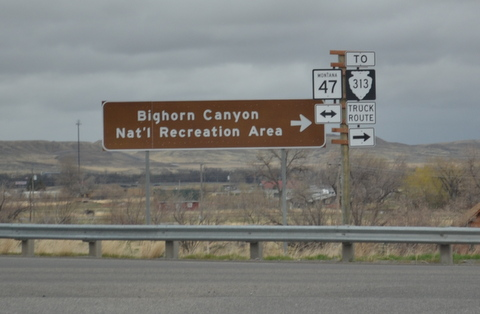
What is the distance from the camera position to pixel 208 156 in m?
141

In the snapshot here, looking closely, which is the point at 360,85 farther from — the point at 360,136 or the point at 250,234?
the point at 250,234

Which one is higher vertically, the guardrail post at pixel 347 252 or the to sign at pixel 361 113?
the to sign at pixel 361 113

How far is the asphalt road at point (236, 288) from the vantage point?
340 inches

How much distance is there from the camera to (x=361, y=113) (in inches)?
661

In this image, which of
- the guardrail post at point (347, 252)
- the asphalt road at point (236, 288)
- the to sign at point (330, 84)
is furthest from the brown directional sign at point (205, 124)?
the asphalt road at point (236, 288)

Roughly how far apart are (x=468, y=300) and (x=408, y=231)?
4.93 metres

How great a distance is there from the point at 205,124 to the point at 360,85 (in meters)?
3.83

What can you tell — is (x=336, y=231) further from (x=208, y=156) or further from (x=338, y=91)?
(x=208, y=156)

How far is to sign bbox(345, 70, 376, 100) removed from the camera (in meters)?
16.8

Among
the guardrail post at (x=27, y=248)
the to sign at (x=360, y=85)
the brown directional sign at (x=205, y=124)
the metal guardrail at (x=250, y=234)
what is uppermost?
the to sign at (x=360, y=85)

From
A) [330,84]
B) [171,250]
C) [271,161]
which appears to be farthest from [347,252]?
[271,161]

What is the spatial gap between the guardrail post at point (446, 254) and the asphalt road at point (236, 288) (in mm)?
790

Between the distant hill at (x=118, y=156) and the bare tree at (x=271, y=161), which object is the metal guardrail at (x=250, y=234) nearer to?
the bare tree at (x=271, y=161)

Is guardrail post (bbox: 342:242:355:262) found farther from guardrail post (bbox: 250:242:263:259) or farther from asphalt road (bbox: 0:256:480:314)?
guardrail post (bbox: 250:242:263:259)
